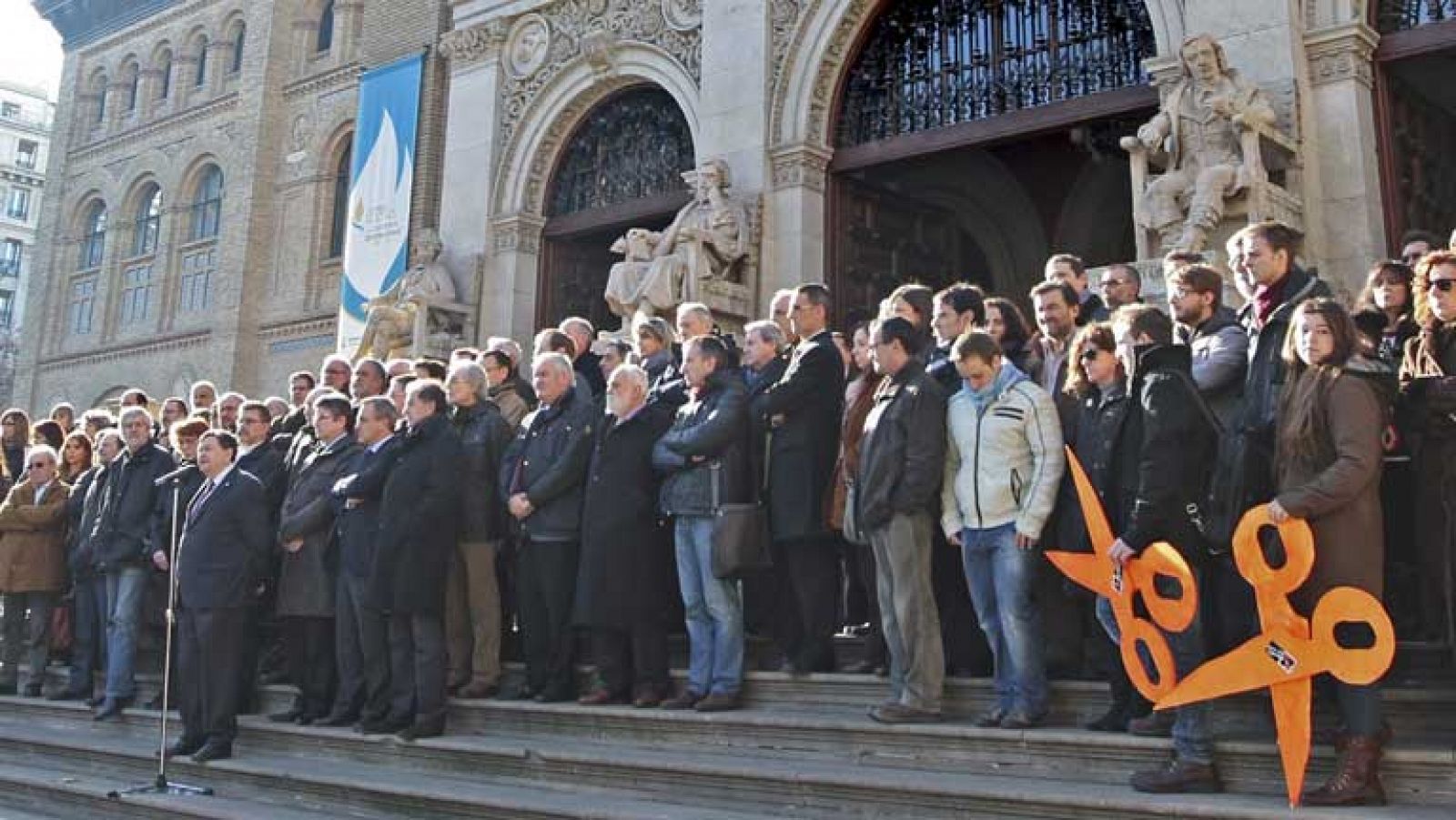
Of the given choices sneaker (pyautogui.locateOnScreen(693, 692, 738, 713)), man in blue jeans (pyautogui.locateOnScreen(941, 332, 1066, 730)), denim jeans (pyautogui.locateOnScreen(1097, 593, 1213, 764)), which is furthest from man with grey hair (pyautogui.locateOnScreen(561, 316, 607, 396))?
denim jeans (pyautogui.locateOnScreen(1097, 593, 1213, 764))

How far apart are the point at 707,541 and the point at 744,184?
7.54 meters

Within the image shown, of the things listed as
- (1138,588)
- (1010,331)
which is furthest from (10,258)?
(1138,588)

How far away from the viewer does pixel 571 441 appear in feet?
22.8

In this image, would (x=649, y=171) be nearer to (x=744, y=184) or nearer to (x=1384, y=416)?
(x=744, y=184)

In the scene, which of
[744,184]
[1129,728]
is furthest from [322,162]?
[1129,728]

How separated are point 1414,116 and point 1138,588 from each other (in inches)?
305

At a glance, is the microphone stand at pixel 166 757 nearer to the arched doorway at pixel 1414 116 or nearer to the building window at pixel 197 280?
the arched doorway at pixel 1414 116

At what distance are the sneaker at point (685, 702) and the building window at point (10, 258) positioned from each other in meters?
65.6

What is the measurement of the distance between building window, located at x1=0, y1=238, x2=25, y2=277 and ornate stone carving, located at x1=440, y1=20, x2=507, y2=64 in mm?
54472

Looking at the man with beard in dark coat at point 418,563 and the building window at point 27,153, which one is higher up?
the building window at point 27,153

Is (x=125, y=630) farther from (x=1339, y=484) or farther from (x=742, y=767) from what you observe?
(x=1339, y=484)

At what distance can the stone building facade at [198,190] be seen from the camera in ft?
75.8

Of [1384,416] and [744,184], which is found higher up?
[744,184]

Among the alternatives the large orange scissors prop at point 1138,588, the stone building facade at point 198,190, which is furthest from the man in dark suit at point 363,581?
the stone building facade at point 198,190
